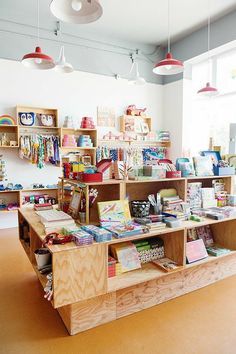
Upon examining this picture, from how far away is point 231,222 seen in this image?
114 inches

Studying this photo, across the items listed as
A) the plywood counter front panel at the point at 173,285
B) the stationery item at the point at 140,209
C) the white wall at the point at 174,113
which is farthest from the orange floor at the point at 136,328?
the white wall at the point at 174,113

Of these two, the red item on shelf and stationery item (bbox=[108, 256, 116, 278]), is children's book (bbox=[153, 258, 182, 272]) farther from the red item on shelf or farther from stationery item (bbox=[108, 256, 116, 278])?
the red item on shelf

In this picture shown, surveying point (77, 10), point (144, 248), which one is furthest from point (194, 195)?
point (77, 10)

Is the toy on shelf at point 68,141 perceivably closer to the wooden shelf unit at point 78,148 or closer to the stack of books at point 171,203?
the wooden shelf unit at point 78,148

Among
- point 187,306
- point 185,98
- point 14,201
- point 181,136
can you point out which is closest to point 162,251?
point 187,306

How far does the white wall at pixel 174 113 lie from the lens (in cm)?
608

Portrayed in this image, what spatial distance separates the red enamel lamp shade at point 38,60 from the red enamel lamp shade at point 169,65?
4.32 ft

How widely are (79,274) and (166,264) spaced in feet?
3.01

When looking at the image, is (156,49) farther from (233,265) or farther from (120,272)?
(120,272)

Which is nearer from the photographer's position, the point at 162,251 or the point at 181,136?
the point at 162,251

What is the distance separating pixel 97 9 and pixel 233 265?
9.25 feet

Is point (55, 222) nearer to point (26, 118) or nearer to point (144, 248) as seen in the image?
point (144, 248)

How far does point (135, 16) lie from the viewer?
496 centimetres

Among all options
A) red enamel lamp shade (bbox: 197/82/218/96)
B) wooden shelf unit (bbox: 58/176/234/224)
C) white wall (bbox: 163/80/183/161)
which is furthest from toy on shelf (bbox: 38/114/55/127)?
white wall (bbox: 163/80/183/161)
